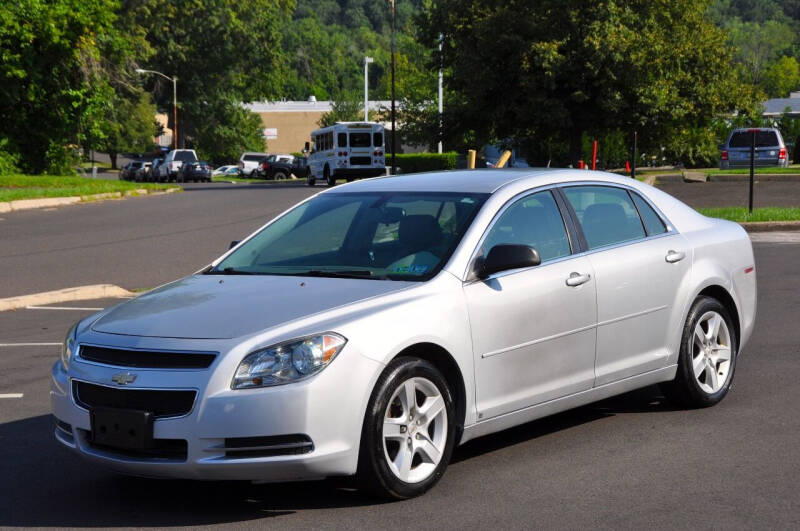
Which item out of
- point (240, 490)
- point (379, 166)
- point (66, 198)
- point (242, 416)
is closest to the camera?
point (242, 416)

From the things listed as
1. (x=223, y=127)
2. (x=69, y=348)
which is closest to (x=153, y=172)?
(x=223, y=127)

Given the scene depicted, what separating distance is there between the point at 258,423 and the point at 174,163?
205 ft

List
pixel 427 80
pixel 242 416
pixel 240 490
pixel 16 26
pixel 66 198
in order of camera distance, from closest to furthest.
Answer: pixel 242 416, pixel 240 490, pixel 66 198, pixel 16 26, pixel 427 80

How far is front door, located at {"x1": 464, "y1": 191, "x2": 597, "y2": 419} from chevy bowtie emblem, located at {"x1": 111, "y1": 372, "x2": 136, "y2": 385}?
5.50 ft

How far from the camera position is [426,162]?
63.3 m

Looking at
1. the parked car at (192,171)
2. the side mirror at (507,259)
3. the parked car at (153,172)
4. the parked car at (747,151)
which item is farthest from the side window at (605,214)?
the parked car at (153,172)

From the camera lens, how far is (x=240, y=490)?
18.9ft

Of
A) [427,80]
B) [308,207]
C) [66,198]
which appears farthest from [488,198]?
[427,80]

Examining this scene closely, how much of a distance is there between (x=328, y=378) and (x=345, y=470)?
0.44 m

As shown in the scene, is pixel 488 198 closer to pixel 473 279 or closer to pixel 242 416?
pixel 473 279

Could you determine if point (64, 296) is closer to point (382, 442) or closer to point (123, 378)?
point (123, 378)

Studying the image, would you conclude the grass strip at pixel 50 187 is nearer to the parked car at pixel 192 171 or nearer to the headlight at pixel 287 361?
the parked car at pixel 192 171

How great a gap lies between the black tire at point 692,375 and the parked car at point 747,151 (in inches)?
1388

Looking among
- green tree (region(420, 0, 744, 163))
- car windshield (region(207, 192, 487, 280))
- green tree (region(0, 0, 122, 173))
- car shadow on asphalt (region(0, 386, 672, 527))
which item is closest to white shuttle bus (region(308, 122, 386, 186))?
green tree (region(420, 0, 744, 163))
